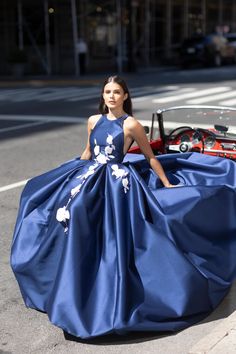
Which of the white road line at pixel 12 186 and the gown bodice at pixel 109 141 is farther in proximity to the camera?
the white road line at pixel 12 186

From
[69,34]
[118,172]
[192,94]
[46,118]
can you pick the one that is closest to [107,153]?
[118,172]

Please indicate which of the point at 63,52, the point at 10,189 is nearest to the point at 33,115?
the point at 10,189

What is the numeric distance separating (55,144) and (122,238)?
6880 mm

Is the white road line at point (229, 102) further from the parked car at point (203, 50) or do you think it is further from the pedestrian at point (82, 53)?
the parked car at point (203, 50)

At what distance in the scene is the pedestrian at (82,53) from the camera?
2661 centimetres

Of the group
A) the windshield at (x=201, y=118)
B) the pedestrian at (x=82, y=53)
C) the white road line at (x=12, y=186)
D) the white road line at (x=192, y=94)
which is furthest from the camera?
the pedestrian at (x=82, y=53)

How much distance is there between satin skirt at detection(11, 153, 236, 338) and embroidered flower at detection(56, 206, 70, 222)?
4 cm

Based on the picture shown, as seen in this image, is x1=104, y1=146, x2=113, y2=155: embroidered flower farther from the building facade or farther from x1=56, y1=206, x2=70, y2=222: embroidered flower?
the building facade

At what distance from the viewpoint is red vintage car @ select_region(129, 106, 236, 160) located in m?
5.29

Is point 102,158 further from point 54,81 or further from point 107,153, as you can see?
point 54,81

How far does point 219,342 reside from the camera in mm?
3270

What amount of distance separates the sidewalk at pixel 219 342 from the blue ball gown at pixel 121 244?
0.81 ft

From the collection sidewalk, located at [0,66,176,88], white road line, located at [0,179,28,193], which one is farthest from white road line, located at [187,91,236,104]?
white road line, located at [0,179,28,193]

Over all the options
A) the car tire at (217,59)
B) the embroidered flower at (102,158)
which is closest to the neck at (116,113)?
the embroidered flower at (102,158)
